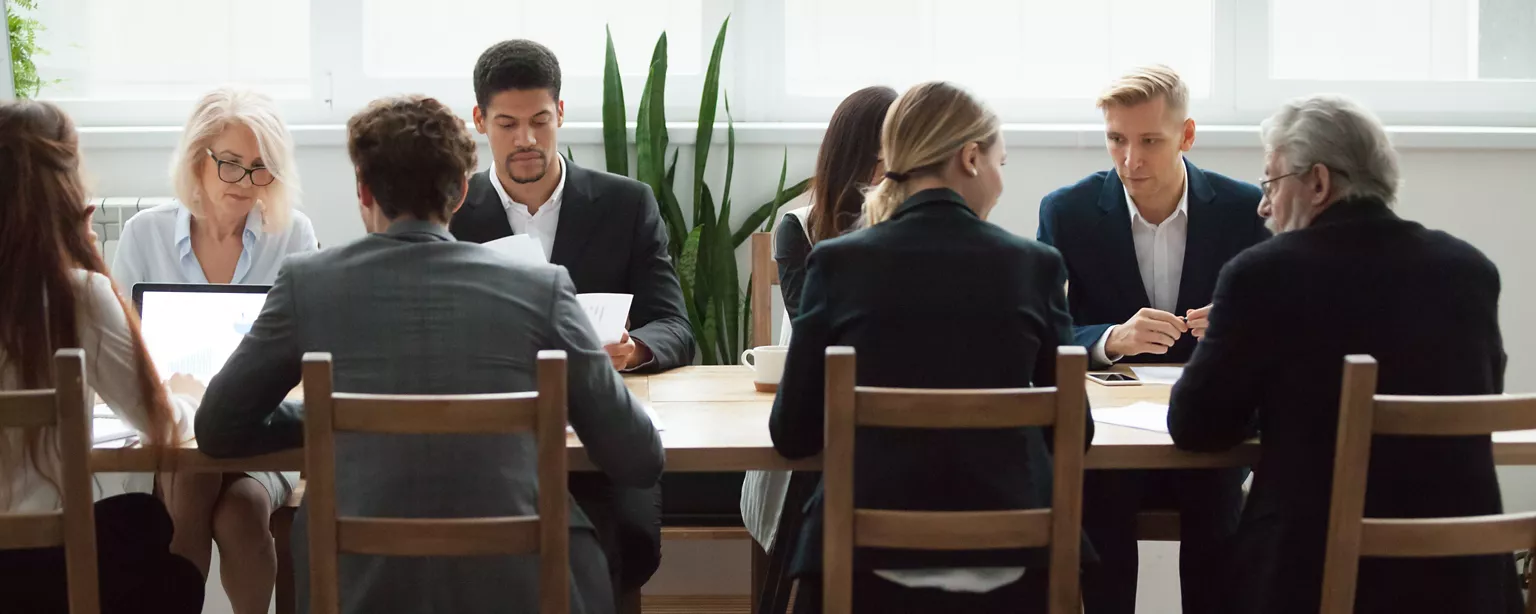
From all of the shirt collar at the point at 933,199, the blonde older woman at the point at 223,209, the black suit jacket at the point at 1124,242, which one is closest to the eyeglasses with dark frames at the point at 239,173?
the blonde older woman at the point at 223,209

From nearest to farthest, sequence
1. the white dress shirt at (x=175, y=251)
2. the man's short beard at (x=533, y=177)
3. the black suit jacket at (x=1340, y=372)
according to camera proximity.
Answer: the black suit jacket at (x=1340, y=372) < the white dress shirt at (x=175, y=251) < the man's short beard at (x=533, y=177)

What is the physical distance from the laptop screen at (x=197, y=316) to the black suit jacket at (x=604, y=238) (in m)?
0.64

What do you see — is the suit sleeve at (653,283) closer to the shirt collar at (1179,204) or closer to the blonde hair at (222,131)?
the blonde hair at (222,131)

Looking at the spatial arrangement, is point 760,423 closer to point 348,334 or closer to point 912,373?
point 912,373

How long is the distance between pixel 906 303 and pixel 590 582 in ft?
1.92

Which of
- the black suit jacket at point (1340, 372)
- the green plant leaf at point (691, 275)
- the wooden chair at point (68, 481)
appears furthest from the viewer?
the green plant leaf at point (691, 275)

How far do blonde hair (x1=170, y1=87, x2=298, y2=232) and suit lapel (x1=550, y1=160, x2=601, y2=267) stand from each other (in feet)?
1.83

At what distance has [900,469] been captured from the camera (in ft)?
5.94

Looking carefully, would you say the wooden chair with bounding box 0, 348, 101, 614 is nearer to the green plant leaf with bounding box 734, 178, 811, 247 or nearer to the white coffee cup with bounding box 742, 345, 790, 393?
the white coffee cup with bounding box 742, 345, 790, 393

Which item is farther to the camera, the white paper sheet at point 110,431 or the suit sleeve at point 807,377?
the white paper sheet at point 110,431

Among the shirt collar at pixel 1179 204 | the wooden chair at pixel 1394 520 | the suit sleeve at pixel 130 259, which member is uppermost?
the shirt collar at pixel 1179 204

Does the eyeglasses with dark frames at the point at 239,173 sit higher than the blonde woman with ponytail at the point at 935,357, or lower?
higher

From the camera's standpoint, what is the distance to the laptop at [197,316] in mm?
2305

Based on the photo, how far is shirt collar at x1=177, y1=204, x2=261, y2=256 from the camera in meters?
2.76
